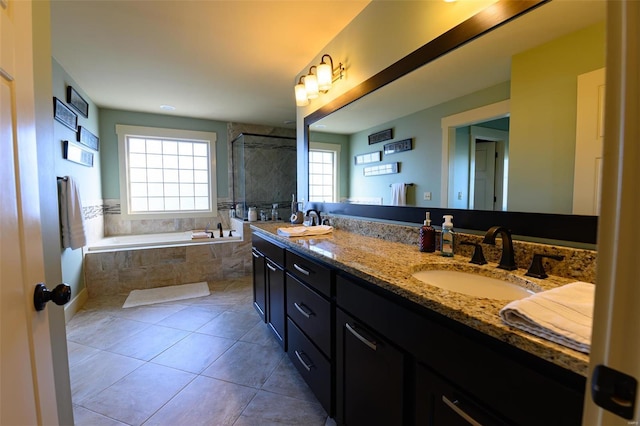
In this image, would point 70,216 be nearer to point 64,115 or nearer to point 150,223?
point 64,115

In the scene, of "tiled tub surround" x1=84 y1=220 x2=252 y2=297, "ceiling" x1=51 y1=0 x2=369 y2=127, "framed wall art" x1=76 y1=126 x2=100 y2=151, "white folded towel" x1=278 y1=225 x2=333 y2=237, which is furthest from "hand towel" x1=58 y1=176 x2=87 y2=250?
"white folded towel" x1=278 y1=225 x2=333 y2=237

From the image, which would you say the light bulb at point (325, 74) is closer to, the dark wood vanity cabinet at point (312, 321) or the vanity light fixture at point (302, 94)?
the vanity light fixture at point (302, 94)

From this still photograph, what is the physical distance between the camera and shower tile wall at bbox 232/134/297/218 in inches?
181

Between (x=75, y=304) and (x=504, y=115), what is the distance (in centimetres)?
390

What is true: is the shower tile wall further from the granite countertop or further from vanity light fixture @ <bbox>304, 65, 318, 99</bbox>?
the granite countertop

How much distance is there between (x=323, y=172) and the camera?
2.56m

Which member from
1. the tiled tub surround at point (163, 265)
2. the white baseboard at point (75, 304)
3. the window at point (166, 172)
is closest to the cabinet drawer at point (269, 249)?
the tiled tub surround at point (163, 265)

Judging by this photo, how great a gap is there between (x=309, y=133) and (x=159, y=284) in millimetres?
2730

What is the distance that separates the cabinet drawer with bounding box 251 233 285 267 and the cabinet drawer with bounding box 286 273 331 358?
173 millimetres

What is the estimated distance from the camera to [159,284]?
11.6ft

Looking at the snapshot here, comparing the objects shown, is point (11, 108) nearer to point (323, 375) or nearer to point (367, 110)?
point (323, 375)

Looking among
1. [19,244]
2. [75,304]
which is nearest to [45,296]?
[19,244]

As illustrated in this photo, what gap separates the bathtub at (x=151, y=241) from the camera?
11.2 ft

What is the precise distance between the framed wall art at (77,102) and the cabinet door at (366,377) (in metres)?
3.54
